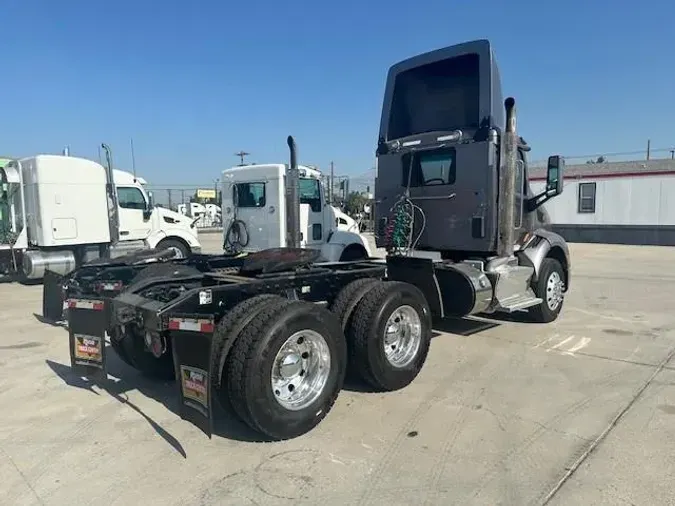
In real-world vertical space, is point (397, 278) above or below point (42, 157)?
below

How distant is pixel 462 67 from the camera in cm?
709

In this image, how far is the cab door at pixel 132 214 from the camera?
43.8 feet

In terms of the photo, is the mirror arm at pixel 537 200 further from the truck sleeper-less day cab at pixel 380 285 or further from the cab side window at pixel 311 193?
the cab side window at pixel 311 193

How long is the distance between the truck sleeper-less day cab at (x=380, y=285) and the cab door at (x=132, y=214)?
567cm

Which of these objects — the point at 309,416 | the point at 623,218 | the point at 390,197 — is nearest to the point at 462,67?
the point at 390,197

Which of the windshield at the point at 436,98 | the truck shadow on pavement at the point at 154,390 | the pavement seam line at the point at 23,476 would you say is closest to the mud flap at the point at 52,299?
the truck shadow on pavement at the point at 154,390

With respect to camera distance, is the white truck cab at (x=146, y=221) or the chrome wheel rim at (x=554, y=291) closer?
the chrome wheel rim at (x=554, y=291)

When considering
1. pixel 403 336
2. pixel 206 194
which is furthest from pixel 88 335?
pixel 206 194

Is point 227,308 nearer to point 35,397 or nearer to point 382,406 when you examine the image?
point 382,406

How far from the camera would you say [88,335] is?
15.0 ft

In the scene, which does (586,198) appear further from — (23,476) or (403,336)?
(23,476)

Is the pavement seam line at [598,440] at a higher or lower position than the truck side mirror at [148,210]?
lower

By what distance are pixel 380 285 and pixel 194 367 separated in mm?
2009

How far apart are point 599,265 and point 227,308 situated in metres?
14.3
